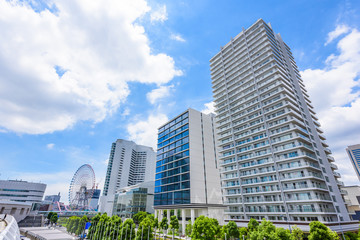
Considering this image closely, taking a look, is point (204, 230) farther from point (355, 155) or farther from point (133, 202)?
point (355, 155)

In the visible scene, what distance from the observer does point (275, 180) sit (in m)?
54.8

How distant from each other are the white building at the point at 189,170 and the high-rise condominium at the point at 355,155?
199m

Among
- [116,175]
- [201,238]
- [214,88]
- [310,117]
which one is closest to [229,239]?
[201,238]

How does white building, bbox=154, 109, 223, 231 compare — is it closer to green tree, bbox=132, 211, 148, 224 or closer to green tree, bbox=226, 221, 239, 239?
green tree, bbox=132, 211, 148, 224

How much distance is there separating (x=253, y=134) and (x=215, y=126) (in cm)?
2202

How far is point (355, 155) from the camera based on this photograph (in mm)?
191375

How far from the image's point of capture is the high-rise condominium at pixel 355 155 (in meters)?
184

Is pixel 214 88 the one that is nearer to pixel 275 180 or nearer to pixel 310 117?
pixel 310 117

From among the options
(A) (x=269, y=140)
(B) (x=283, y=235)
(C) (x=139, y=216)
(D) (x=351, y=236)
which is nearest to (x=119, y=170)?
(C) (x=139, y=216)

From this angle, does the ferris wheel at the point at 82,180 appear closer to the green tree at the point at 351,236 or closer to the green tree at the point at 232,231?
the green tree at the point at 232,231

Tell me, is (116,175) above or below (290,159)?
above

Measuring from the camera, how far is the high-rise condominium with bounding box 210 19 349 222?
50.4 metres

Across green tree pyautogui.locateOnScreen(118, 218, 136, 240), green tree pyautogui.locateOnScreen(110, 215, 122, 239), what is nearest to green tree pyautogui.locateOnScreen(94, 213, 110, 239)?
green tree pyautogui.locateOnScreen(110, 215, 122, 239)

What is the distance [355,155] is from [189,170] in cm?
22356
